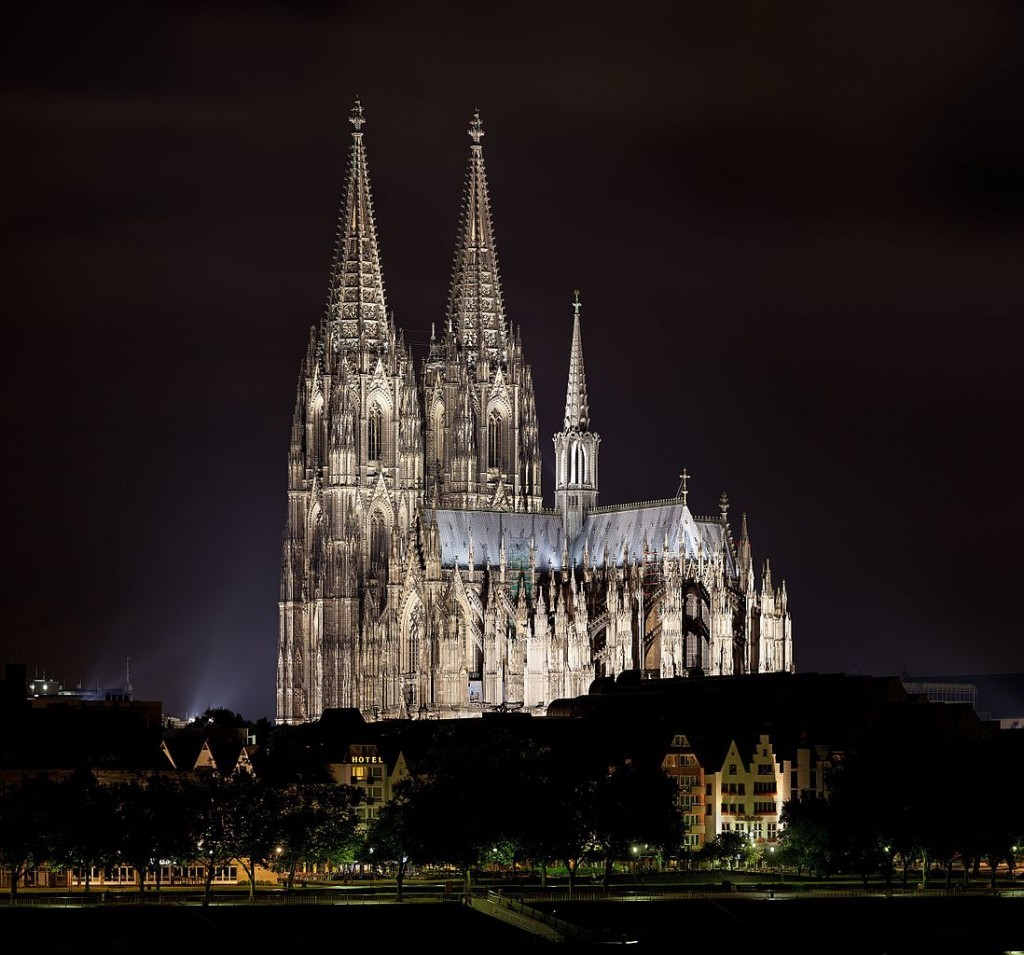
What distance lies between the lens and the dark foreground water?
125312 mm

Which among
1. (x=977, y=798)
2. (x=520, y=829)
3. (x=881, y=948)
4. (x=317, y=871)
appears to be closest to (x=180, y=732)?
(x=317, y=871)

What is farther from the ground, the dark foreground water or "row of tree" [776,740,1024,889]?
"row of tree" [776,740,1024,889]

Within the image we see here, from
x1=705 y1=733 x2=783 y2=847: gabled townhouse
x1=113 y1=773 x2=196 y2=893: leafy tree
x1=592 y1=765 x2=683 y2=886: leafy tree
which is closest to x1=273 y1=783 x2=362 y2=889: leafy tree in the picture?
x1=113 y1=773 x2=196 y2=893: leafy tree

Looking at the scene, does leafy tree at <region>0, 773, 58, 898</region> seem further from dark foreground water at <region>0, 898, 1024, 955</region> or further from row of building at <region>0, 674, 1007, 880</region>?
row of building at <region>0, 674, 1007, 880</region>

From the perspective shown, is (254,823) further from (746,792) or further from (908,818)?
(746,792)

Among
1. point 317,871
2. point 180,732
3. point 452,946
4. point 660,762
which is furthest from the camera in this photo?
point 180,732

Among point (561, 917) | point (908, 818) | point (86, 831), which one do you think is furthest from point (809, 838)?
point (86, 831)

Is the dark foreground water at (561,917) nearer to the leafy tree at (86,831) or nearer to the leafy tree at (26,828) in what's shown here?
the leafy tree at (26,828)

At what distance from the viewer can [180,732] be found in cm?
18450

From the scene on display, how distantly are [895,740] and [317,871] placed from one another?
27.9 m

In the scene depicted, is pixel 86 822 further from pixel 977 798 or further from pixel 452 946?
pixel 977 798

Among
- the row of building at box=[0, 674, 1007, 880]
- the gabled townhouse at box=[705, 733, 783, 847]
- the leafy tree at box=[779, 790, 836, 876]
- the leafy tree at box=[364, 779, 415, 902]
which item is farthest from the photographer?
the gabled townhouse at box=[705, 733, 783, 847]

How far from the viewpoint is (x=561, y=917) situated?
5207 inches

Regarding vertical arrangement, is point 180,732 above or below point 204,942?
above
